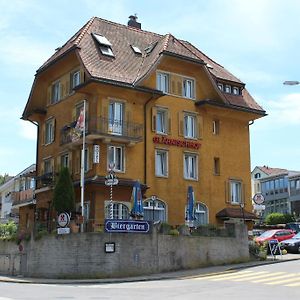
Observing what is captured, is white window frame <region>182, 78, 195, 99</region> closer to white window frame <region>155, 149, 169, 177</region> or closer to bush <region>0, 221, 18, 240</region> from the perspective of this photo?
white window frame <region>155, 149, 169, 177</region>

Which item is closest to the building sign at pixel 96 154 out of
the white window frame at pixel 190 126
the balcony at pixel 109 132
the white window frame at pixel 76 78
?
the balcony at pixel 109 132

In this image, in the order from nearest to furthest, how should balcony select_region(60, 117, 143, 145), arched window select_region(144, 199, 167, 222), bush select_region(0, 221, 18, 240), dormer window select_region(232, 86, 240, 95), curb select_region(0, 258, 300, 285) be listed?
curb select_region(0, 258, 300, 285) → bush select_region(0, 221, 18, 240) → balcony select_region(60, 117, 143, 145) → arched window select_region(144, 199, 167, 222) → dormer window select_region(232, 86, 240, 95)

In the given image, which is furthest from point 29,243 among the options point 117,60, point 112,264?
point 117,60

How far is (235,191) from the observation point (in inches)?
1572

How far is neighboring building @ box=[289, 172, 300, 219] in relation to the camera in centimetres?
8081

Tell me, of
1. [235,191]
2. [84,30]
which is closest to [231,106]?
[235,191]

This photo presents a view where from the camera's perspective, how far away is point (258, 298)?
1650 centimetres

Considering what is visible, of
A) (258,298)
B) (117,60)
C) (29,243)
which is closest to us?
(258,298)

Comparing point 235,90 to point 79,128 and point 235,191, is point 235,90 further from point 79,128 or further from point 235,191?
point 79,128

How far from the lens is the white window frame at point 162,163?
3597 cm

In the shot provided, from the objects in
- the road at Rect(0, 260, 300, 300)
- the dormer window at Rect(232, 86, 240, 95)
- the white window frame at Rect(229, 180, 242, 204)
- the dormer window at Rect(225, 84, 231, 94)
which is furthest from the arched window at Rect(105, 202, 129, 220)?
the dormer window at Rect(232, 86, 240, 95)

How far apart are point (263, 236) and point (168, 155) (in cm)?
1002

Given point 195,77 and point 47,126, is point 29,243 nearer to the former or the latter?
point 47,126

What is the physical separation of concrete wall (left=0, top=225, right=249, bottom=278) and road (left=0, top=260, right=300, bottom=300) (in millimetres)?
2906
